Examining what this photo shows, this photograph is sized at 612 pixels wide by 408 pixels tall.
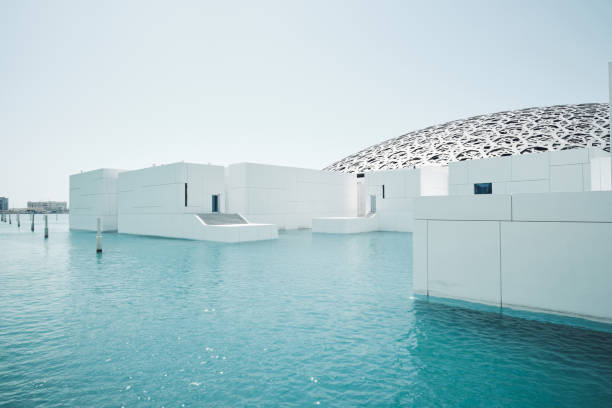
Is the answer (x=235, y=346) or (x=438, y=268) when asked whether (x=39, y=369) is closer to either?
(x=235, y=346)

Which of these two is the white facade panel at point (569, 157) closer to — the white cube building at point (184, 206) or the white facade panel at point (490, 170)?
the white facade panel at point (490, 170)

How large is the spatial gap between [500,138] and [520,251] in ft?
149

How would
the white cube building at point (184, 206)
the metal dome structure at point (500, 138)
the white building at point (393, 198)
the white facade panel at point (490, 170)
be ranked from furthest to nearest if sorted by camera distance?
the metal dome structure at point (500, 138) → the white building at point (393, 198) → the white facade panel at point (490, 170) → the white cube building at point (184, 206)

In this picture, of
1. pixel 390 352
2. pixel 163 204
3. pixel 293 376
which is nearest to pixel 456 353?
pixel 390 352

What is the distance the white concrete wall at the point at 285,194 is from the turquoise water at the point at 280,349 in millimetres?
19702

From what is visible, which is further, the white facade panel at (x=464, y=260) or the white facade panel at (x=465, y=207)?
the white facade panel at (x=464, y=260)

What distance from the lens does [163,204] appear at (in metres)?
27.3

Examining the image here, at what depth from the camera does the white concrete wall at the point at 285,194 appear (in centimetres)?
2977

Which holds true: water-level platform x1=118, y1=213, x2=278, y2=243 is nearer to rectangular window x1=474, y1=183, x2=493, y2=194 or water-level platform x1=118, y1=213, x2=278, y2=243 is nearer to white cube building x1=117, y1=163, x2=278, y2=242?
white cube building x1=117, y1=163, x2=278, y2=242

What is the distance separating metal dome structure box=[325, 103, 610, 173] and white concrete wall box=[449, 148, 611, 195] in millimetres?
17620

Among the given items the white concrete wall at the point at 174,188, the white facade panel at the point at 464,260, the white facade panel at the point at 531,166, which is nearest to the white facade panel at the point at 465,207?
the white facade panel at the point at 464,260

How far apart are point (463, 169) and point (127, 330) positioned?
25.1 metres

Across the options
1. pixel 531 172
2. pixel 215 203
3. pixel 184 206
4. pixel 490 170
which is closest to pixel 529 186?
pixel 531 172

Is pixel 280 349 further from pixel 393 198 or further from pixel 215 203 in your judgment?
pixel 393 198
